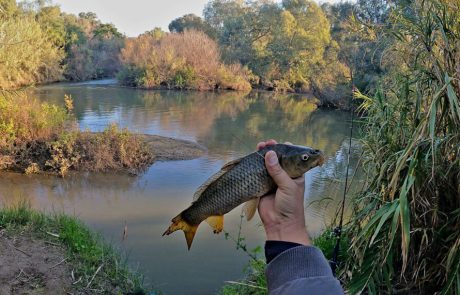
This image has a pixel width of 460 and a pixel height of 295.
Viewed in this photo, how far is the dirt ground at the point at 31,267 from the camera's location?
158 inches

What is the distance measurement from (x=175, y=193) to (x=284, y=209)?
747cm

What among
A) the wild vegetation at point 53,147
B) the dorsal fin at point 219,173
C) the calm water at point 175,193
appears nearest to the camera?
the dorsal fin at point 219,173

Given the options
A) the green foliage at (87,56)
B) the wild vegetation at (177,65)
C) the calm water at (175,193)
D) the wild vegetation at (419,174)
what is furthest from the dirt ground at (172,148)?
the green foliage at (87,56)

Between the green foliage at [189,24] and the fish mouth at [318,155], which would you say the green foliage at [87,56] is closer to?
the green foliage at [189,24]

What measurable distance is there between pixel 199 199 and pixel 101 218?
5845mm

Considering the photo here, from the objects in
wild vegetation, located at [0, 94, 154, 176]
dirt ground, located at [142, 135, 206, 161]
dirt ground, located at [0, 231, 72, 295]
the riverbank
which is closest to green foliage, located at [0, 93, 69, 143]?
wild vegetation, located at [0, 94, 154, 176]

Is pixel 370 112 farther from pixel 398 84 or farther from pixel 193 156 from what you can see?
pixel 193 156

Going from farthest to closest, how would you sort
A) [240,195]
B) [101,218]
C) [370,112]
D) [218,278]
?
[101,218] → [218,278] → [370,112] → [240,195]

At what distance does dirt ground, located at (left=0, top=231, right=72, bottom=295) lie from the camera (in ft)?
13.1

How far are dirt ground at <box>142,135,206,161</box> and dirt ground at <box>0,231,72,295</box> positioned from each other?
692cm

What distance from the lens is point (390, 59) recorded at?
5066 millimetres

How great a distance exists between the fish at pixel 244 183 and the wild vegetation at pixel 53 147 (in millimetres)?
8473

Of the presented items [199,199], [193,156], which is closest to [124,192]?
[193,156]

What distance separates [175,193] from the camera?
8.94 meters
